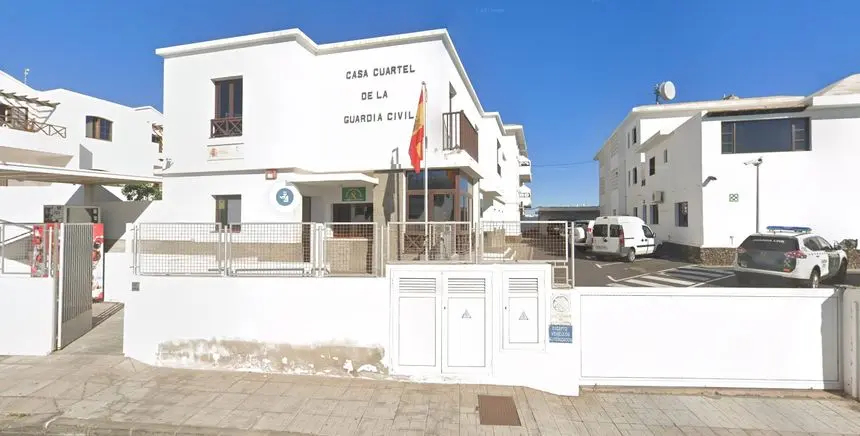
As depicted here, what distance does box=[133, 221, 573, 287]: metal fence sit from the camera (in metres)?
5.91

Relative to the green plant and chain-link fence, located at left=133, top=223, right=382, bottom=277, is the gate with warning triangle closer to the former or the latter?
chain-link fence, located at left=133, top=223, right=382, bottom=277

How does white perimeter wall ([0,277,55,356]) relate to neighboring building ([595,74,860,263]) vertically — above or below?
below

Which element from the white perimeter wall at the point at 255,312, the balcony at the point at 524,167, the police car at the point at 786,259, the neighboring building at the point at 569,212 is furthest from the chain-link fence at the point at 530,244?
the neighboring building at the point at 569,212

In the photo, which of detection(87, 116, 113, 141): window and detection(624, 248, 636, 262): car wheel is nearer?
detection(624, 248, 636, 262): car wheel

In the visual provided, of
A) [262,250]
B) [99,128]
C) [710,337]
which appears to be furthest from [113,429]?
[99,128]

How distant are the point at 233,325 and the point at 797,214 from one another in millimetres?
19814

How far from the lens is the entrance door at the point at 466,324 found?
5.79 meters

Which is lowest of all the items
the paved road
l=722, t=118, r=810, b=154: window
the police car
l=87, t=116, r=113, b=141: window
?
the paved road

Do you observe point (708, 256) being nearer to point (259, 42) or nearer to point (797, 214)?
point (797, 214)

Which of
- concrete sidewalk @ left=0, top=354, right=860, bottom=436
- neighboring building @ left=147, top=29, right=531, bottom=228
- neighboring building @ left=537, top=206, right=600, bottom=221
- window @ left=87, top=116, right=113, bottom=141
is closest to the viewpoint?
concrete sidewalk @ left=0, top=354, right=860, bottom=436

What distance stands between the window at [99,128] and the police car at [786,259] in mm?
29316

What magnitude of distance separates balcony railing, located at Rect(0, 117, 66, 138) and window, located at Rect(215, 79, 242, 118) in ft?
38.9

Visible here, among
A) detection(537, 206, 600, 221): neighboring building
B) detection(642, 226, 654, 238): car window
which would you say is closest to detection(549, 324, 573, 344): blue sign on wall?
detection(642, 226, 654, 238): car window

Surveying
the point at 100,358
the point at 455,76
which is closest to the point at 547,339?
the point at 100,358
